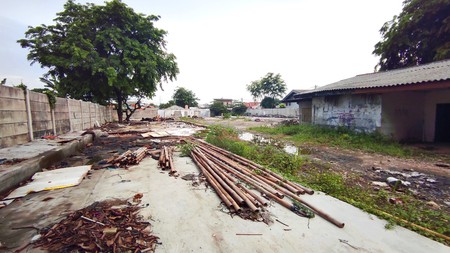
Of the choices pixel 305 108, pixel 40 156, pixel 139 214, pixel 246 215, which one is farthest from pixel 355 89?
pixel 40 156

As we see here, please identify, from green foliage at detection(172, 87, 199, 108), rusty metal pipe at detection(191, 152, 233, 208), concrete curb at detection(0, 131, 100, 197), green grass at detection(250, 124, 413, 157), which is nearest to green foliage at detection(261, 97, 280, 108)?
green foliage at detection(172, 87, 199, 108)

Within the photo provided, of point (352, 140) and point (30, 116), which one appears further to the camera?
point (352, 140)

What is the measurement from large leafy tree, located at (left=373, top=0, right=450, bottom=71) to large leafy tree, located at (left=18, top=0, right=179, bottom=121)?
18112mm

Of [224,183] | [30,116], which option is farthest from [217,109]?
[224,183]

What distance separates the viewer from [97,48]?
1634cm

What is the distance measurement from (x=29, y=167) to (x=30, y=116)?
3.64 meters

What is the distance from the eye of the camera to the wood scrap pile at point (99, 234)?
192cm

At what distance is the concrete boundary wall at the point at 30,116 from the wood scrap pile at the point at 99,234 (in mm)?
4793

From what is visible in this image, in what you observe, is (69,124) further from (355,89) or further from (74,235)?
(355,89)

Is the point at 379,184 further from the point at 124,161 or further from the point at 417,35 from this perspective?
the point at 417,35

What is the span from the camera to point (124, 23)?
1647 cm

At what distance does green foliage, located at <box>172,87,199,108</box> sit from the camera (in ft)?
157

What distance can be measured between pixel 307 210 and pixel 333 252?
773 millimetres

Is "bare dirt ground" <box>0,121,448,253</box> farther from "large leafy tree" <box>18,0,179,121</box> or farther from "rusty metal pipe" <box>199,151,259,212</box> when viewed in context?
"large leafy tree" <box>18,0,179,121</box>
